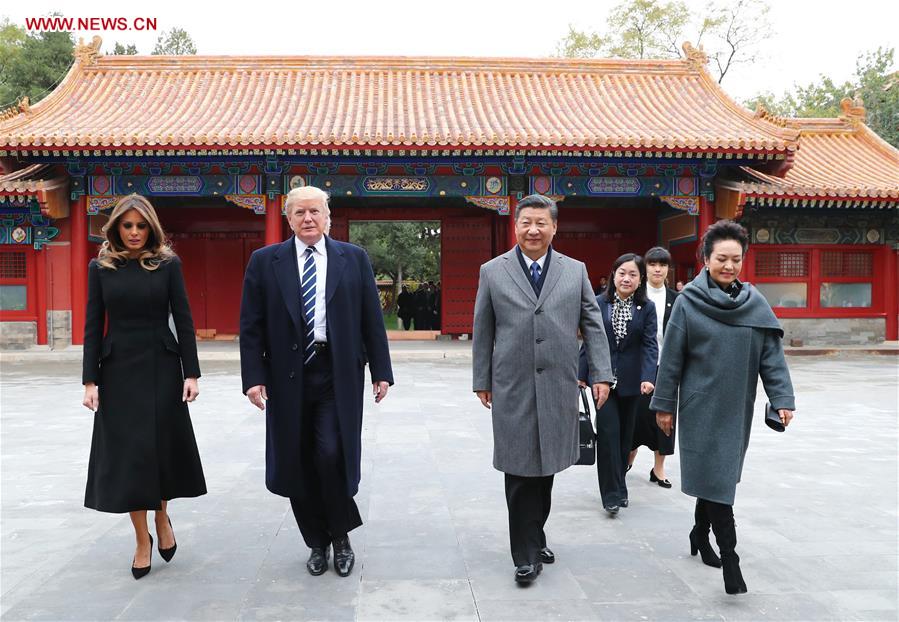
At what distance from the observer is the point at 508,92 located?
571 inches

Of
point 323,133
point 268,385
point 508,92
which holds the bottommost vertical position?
point 268,385

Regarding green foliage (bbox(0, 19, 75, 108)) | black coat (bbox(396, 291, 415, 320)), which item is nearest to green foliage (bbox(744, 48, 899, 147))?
black coat (bbox(396, 291, 415, 320))

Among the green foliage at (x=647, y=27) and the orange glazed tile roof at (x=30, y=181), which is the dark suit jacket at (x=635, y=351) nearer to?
the orange glazed tile roof at (x=30, y=181)

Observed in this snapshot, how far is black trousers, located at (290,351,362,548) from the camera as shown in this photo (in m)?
3.14

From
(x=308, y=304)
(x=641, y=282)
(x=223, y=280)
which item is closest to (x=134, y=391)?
(x=308, y=304)

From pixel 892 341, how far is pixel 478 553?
13034mm

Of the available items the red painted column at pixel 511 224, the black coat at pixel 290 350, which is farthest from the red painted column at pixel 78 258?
the black coat at pixel 290 350

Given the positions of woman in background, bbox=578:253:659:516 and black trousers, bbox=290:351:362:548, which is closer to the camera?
black trousers, bbox=290:351:362:548

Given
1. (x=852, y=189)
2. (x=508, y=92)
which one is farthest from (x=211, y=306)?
(x=852, y=189)

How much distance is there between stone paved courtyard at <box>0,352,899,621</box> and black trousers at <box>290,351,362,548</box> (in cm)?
21

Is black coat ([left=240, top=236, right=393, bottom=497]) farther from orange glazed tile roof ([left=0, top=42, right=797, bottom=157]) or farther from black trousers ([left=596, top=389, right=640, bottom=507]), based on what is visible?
orange glazed tile roof ([left=0, top=42, right=797, bottom=157])

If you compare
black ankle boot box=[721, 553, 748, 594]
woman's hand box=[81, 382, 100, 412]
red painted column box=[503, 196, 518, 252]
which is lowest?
black ankle boot box=[721, 553, 748, 594]

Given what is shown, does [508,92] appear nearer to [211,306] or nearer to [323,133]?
[323,133]

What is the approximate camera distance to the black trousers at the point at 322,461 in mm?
3141
